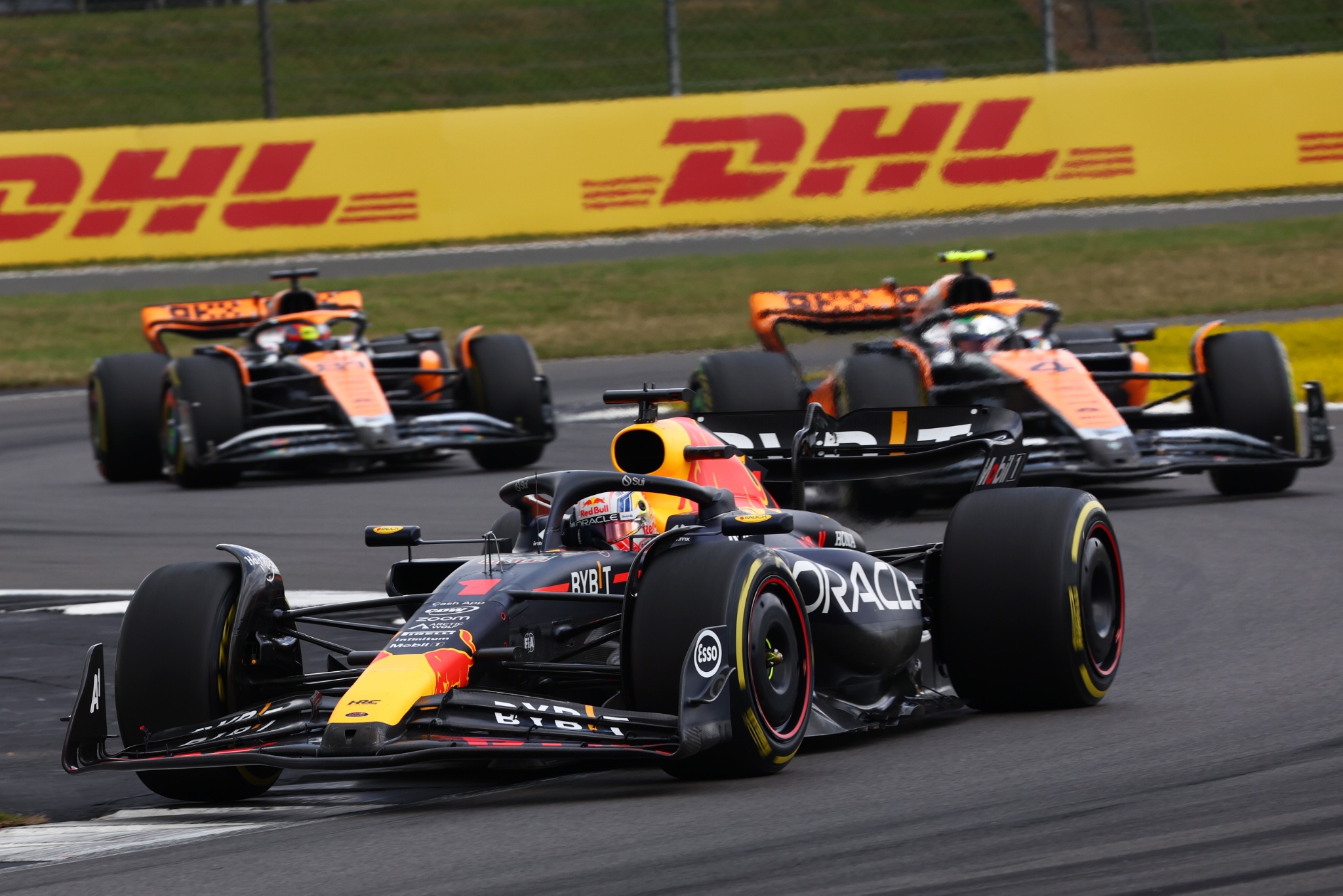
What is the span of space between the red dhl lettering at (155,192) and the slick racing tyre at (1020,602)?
19414 mm

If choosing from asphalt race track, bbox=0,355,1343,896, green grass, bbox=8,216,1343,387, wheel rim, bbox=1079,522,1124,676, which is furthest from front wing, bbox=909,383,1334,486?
green grass, bbox=8,216,1343,387

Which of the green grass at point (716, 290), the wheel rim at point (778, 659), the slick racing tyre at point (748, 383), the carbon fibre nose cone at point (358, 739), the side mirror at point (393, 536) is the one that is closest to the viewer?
the carbon fibre nose cone at point (358, 739)

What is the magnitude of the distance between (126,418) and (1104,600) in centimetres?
1014

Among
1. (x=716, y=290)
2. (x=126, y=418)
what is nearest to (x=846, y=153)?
(x=716, y=290)

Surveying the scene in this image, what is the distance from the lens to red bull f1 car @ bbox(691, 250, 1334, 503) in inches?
491

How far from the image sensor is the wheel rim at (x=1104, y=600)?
7.15 meters

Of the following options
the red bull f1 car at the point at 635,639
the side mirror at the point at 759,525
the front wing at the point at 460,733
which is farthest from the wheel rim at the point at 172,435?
the side mirror at the point at 759,525

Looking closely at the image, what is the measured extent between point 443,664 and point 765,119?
813 inches

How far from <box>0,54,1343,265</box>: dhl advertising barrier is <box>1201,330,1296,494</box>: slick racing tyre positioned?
12.8 m

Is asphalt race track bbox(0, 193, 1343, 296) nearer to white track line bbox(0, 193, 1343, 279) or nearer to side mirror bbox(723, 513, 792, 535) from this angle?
white track line bbox(0, 193, 1343, 279)

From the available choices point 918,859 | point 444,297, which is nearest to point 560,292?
point 444,297

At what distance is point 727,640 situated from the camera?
231 inches

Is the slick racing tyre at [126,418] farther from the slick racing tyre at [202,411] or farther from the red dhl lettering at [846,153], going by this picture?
the red dhl lettering at [846,153]

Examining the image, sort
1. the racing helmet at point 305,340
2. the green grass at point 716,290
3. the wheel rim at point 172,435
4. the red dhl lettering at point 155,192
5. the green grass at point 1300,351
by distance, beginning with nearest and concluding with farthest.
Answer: the wheel rim at point 172,435 < the racing helmet at point 305,340 < the green grass at point 1300,351 < the green grass at point 716,290 < the red dhl lettering at point 155,192
